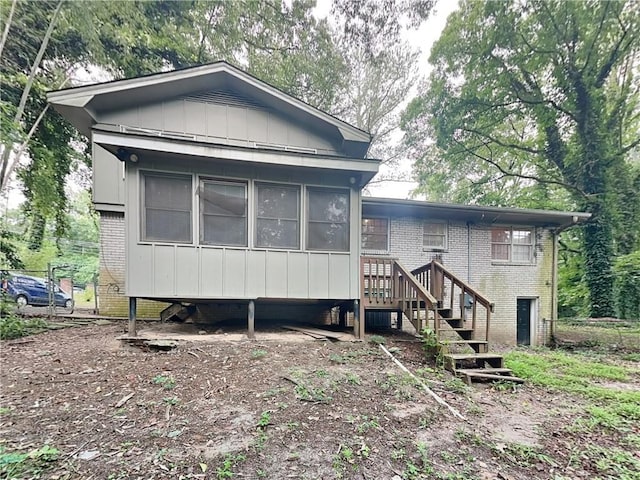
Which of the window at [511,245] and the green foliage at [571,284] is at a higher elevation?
the window at [511,245]

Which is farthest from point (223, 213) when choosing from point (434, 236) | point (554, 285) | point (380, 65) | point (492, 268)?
point (380, 65)

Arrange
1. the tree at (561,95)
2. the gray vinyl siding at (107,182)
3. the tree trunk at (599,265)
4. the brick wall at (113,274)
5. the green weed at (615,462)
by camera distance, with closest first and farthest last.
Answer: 1. the green weed at (615,462)
2. the gray vinyl siding at (107,182)
3. the brick wall at (113,274)
4. the tree trunk at (599,265)
5. the tree at (561,95)

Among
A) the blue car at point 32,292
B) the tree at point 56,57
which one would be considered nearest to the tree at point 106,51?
the tree at point 56,57

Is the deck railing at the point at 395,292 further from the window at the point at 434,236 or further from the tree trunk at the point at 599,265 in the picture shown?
the tree trunk at the point at 599,265

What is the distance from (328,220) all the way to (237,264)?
7.06ft

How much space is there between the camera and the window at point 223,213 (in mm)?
5888

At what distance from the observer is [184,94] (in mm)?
7191

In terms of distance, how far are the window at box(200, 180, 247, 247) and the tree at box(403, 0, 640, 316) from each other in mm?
13094

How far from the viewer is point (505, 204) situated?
1684 cm

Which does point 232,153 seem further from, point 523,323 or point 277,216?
point 523,323

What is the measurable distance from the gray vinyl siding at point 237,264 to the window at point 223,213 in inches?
5.0

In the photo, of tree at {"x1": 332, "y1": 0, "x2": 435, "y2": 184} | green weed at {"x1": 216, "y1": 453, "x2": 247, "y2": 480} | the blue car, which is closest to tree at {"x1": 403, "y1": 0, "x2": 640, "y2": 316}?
tree at {"x1": 332, "y1": 0, "x2": 435, "y2": 184}

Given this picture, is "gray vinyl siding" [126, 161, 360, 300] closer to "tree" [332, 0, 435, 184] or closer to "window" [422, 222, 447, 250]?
"window" [422, 222, 447, 250]

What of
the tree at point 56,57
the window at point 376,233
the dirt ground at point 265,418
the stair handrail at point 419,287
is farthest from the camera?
the window at point 376,233
